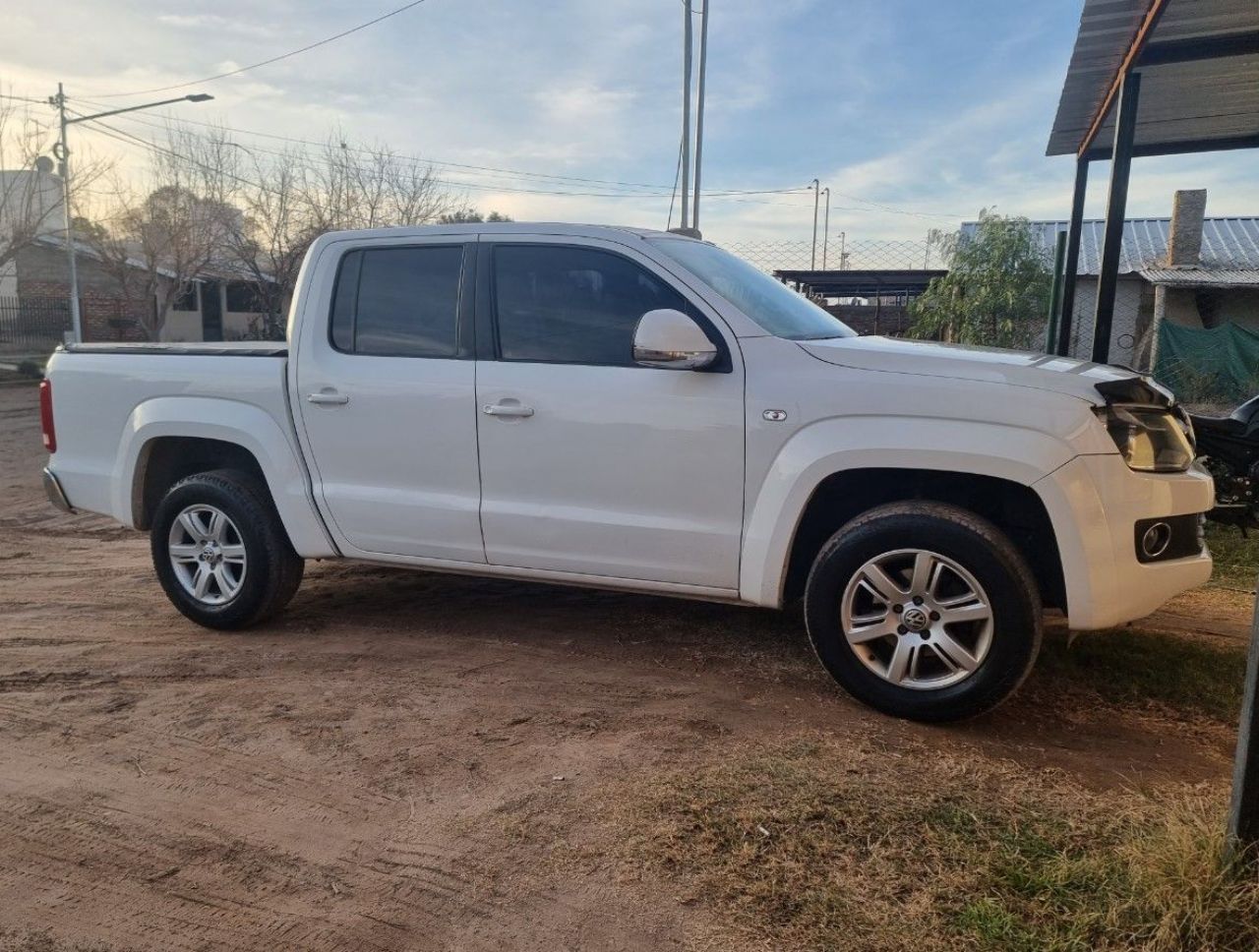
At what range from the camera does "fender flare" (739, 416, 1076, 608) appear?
3.61 meters

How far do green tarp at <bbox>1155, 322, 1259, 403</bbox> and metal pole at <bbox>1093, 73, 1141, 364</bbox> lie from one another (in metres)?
9.72

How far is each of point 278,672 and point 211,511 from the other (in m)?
1.08

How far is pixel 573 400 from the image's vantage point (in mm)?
4312

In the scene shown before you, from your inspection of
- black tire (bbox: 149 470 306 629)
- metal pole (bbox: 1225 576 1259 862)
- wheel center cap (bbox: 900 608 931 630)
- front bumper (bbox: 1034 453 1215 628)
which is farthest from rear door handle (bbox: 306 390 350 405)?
metal pole (bbox: 1225 576 1259 862)

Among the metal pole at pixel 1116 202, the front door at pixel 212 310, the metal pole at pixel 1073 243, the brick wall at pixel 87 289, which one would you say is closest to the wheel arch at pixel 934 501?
the metal pole at pixel 1116 202

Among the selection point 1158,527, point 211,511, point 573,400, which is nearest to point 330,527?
point 211,511

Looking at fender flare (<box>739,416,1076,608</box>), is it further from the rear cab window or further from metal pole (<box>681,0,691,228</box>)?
metal pole (<box>681,0,691,228</box>)

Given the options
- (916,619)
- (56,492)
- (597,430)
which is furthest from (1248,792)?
(56,492)

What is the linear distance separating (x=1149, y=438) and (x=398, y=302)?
3.40 meters

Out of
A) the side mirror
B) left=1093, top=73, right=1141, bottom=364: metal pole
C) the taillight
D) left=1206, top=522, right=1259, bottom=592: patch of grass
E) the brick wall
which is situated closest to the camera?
the side mirror

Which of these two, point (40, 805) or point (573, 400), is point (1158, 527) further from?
point (40, 805)

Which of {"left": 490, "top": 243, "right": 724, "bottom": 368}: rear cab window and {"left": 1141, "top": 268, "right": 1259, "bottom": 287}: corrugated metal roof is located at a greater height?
{"left": 1141, "top": 268, "right": 1259, "bottom": 287}: corrugated metal roof

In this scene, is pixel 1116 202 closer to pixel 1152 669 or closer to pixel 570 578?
pixel 1152 669

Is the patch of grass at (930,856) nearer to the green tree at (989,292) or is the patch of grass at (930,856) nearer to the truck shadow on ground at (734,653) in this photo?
the truck shadow on ground at (734,653)
